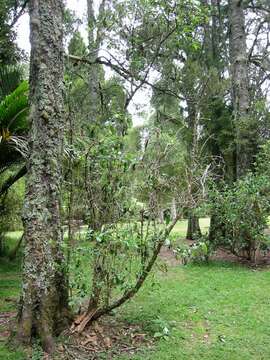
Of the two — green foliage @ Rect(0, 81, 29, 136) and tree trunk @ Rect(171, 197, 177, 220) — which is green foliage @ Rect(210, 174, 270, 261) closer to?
tree trunk @ Rect(171, 197, 177, 220)

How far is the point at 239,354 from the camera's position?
11.8 ft

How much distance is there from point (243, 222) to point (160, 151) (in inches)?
144

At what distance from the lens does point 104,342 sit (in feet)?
12.0

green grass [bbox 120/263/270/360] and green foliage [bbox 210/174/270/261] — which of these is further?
green foliage [bbox 210/174/270/261]

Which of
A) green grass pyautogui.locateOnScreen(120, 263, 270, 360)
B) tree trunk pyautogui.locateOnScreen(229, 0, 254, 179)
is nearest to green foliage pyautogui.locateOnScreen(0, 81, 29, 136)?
green grass pyautogui.locateOnScreen(120, 263, 270, 360)

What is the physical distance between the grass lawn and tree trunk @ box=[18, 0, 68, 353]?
1.27 ft

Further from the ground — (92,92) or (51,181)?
(92,92)

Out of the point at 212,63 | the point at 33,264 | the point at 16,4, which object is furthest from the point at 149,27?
the point at 33,264

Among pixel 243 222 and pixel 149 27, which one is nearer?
pixel 243 222

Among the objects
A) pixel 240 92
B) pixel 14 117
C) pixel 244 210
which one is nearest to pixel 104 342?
pixel 14 117

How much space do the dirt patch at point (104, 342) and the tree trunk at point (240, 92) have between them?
5.25m

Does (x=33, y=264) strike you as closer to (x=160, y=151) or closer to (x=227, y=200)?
(x=160, y=151)

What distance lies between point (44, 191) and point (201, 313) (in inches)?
96.8

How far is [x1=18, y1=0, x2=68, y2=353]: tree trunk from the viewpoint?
11.2ft
